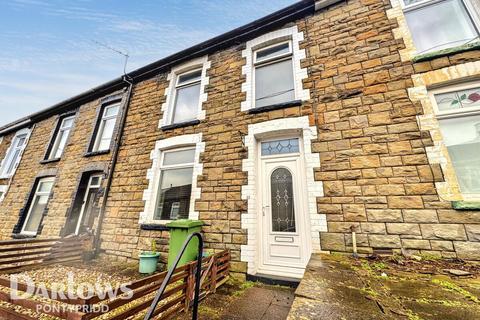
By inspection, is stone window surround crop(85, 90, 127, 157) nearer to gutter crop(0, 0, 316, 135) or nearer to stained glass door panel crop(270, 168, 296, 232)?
gutter crop(0, 0, 316, 135)

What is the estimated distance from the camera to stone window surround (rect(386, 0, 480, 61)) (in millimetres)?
3641

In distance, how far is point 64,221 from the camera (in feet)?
20.7

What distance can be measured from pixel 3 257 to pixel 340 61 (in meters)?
8.49

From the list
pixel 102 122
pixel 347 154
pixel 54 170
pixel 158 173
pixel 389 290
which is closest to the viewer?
pixel 389 290

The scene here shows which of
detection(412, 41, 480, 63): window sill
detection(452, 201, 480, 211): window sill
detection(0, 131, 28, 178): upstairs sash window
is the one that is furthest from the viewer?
detection(0, 131, 28, 178): upstairs sash window

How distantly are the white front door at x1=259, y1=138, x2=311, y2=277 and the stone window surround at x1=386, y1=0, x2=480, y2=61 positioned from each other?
98.6 inches

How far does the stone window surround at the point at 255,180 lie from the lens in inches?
139

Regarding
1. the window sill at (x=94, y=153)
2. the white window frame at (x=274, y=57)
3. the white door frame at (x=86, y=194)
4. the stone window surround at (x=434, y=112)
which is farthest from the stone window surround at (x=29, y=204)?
the stone window surround at (x=434, y=112)

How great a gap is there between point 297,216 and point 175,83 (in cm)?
545

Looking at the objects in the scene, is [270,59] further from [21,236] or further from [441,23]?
[21,236]

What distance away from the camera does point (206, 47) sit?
591cm

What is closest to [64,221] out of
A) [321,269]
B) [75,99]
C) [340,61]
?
[75,99]

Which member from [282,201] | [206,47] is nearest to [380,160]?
[282,201]
